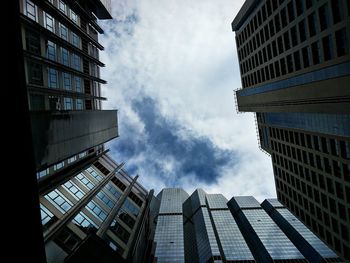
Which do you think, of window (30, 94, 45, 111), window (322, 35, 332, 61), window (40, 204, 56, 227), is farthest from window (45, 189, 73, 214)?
window (322, 35, 332, 61)

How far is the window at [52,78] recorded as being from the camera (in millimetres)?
35250

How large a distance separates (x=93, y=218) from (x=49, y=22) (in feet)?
87.9

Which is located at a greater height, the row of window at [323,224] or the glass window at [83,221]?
the glass window at [83,221]

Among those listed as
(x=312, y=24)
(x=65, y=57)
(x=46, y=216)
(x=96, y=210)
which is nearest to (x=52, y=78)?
(x=65, y=57)

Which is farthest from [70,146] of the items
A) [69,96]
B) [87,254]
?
[87,254]

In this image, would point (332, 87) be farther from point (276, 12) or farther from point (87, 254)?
point (87, 254)

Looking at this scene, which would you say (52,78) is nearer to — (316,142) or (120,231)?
(120,231)

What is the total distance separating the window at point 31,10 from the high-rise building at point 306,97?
3482cm

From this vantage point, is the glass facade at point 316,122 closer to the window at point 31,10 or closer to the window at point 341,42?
the window at point 341,42

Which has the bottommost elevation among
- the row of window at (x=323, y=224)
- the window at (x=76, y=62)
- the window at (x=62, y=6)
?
the row of window at (x=323, y=224)

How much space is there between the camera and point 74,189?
4369cm

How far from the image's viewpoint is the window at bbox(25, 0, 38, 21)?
3045 centimetres

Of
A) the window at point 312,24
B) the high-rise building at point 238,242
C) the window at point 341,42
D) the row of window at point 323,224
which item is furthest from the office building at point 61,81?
the high-rise building at point 238,242

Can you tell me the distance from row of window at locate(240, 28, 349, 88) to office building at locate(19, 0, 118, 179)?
33790 millimetres
